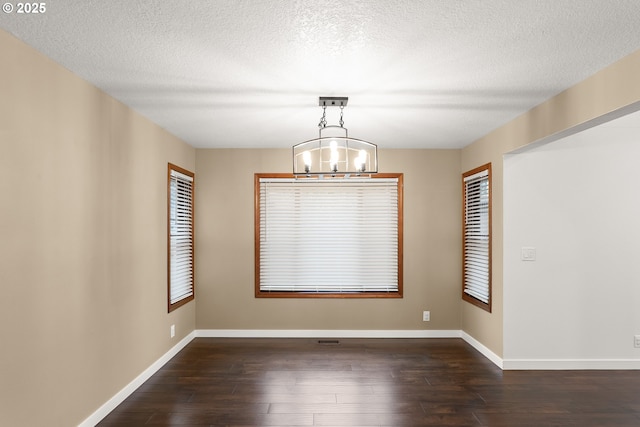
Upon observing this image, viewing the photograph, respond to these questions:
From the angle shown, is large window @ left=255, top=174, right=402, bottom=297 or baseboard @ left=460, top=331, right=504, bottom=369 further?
large window @ left=255, top=174, right=402, bottom=297

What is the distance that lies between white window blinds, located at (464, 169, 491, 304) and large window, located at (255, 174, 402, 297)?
0.87 m

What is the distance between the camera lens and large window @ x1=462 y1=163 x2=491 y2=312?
4.81m

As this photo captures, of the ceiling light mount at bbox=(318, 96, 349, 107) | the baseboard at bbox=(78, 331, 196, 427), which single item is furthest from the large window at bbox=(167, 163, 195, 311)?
the ceiling light mount at bbox=(318, 96, 349, 107)

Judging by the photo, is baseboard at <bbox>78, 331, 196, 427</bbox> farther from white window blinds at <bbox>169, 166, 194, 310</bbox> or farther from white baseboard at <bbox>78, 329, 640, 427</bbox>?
white window blinds at <bbox>169, 166, 194, 310</bbox>

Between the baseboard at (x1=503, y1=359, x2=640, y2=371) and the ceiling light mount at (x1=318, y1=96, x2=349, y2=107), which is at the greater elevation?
the ceiling light mount at (x1=318, y1=96, x2=349, y2=107)

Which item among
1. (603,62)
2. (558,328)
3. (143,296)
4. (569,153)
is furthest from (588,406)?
(143,296)

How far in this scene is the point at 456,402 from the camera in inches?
139

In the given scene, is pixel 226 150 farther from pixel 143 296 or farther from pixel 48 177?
pixel 48 177

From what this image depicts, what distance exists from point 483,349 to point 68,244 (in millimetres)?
4269

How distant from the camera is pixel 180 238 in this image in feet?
16.9

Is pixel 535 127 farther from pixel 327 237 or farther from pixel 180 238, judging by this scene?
pixel 180 238

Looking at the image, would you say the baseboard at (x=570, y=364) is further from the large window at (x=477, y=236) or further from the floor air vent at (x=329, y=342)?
the floor air vent at (x=329, y=342)

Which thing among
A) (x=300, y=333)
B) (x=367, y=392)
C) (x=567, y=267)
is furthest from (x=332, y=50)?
(x=300, y=333)

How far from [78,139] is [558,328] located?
15.0 ft
